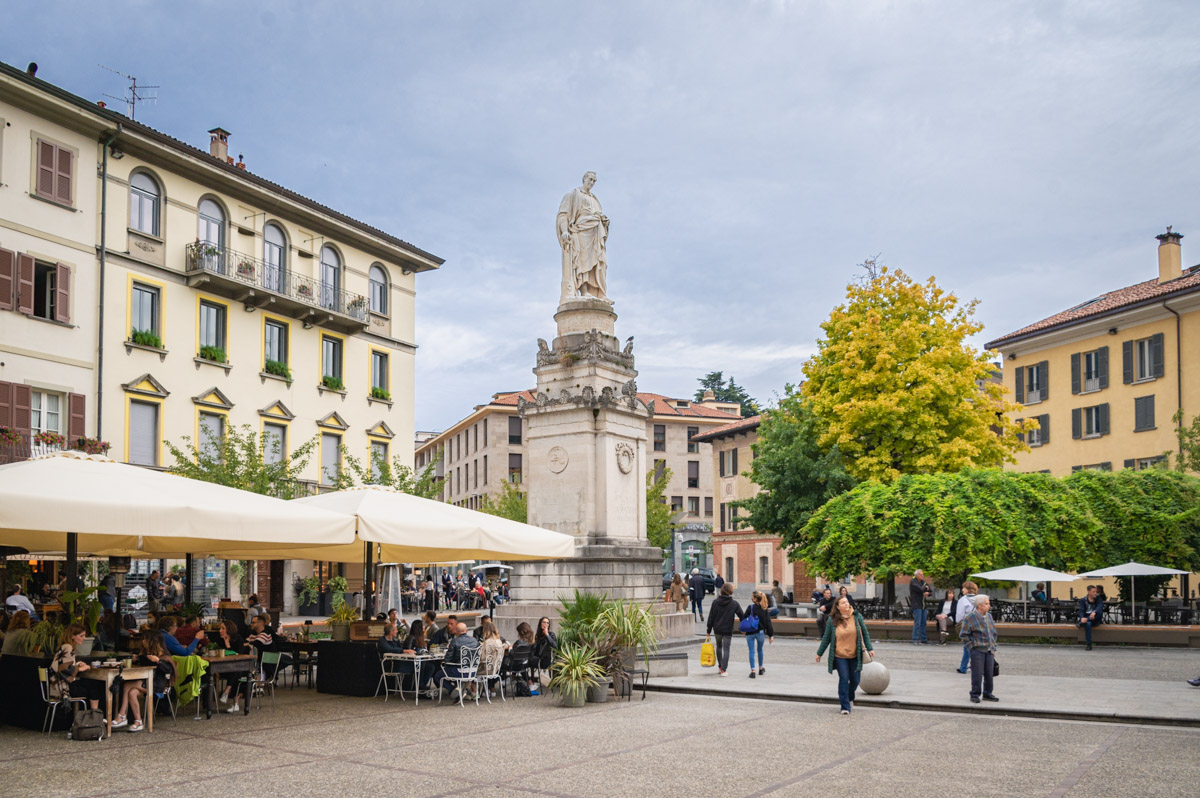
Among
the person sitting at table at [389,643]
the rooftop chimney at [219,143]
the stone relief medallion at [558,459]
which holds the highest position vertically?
the rooftop chimney at [219,143]

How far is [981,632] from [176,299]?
27284mm

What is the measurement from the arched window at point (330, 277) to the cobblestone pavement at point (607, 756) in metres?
26.9

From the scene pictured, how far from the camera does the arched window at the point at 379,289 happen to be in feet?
138

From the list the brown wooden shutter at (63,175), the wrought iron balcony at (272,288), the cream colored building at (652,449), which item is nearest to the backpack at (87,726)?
the brown wooden shutter at (63,175)

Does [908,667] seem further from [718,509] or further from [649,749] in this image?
[718,509]

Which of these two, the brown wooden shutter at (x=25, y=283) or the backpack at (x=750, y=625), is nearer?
the backpack at (x=750, y=625)

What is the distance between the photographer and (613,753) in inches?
420

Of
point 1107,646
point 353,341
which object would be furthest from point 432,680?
point 353,341

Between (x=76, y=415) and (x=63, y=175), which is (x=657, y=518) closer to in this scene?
(x=76, y=415)

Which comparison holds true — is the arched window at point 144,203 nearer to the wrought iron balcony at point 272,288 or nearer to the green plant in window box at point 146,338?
the wrought iron balcony at point 272,288

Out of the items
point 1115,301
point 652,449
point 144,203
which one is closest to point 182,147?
point 144,203

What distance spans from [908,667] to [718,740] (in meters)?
9.61

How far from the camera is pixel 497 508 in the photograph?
2010 inches

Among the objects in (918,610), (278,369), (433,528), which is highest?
(278,369)
